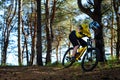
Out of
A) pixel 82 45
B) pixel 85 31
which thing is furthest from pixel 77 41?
pixel 85 31

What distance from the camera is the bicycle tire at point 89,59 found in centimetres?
1098

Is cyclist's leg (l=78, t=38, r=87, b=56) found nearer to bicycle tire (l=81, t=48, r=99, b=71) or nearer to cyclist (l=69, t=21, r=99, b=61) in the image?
cyclist (l=69, t=21, r=99, b=61)

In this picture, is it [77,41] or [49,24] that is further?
[49,24]

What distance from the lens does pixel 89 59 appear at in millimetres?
11234

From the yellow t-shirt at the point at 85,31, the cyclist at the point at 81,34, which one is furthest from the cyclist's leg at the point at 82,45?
the yellow t-shirt at the point at 85,31

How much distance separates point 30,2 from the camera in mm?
38094

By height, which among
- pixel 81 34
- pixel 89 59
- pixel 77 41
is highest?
pixel 81 34

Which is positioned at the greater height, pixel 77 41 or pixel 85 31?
pixel 85 31

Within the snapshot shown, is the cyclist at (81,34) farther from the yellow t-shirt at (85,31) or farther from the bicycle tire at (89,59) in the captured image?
the bicycle tire at (89,59)

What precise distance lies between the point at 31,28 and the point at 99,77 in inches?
1214

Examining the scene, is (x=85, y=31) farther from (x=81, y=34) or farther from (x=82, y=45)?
(x=82, y=45)

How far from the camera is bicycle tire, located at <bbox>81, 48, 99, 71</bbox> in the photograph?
1098 centimetres

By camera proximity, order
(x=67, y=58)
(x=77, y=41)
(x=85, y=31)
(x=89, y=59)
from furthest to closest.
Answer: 1. (x=67, y=58)
2. (x=77, y=41)
3. (x=89, y=59)
4. (x=85, y=31)

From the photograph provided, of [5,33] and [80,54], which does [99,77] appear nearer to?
[80,54]
